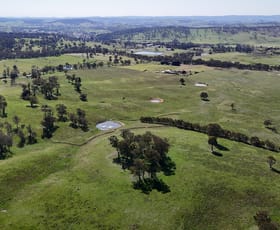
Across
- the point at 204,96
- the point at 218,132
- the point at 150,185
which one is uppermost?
the point at 204,96

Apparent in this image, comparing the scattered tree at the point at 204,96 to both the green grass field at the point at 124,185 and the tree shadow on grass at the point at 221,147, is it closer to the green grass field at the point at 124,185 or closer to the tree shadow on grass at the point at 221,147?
Answer: the green grass field at the point at 124,185

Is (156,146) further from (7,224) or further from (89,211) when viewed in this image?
(7,224)

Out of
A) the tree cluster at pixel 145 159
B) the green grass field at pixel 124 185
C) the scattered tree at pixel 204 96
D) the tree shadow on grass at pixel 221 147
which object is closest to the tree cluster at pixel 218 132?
the green grass field at pixel 124 185

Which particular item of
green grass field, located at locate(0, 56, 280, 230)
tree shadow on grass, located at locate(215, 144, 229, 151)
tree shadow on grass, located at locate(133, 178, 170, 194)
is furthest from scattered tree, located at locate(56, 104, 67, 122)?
tree shadow on grass, located at locate(215, 144, 229, 151)

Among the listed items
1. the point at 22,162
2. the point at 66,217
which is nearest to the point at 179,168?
the point at 66,217

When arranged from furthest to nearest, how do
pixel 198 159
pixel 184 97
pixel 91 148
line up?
pixel 184 97 → pixel 91 148 → pixel 198 159

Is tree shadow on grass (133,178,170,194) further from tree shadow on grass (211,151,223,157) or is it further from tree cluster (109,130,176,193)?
tree shadow on grass (211,151,223,157)

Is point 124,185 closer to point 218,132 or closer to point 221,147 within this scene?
point 221,147

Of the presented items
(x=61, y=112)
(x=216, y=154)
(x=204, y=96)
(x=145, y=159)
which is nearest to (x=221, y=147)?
(x=216, y=154)
